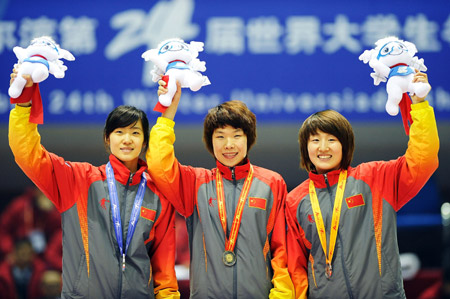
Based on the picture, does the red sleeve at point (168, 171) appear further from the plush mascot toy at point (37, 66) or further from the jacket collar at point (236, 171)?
the plush mascot toy at point (37, 66)

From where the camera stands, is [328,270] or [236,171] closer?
[328,270]

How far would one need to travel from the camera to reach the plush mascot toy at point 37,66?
8.30 ft

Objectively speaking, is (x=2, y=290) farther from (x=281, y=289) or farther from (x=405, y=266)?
(x=405, y=266)

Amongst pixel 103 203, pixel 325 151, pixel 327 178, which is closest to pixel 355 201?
pixel 327 178

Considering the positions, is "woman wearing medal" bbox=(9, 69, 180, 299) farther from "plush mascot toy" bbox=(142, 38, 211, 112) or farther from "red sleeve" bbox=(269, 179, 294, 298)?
"red sleeve" bbox=(269, 179, 294, 298)

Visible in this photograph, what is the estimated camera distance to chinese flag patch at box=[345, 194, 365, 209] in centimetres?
268

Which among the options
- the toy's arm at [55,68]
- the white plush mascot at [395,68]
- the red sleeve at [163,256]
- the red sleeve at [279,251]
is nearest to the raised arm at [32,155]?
the toy's arm at [55,68]

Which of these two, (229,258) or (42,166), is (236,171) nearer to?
(229,258)

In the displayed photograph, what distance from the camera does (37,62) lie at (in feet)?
8.45

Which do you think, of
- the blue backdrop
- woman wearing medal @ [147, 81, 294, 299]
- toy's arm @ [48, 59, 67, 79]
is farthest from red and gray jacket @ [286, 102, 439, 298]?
the blue backdrop

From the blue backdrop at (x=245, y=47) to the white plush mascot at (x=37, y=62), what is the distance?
1.81 m

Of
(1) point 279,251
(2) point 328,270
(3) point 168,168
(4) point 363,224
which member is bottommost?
(2) point 328,270

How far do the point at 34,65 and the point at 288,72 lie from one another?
98.9 inches

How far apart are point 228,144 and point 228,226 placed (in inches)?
16.9
